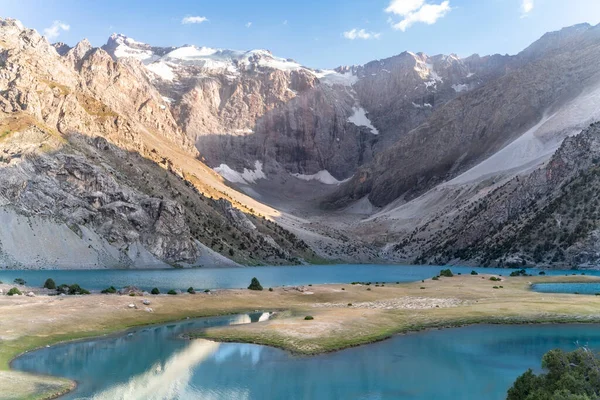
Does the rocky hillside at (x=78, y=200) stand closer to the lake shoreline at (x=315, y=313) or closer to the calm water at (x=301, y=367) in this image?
the lake shoreline at (x=315, y=313)

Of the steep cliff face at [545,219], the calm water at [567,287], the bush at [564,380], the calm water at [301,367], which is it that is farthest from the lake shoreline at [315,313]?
the steep cliff face at [545,219]

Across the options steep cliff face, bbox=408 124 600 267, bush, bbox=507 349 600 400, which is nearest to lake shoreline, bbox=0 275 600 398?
bush, bbox=507 349 600 400

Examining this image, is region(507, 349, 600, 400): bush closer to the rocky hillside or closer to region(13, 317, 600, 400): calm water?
region(13, 317, 600, 400): calm water

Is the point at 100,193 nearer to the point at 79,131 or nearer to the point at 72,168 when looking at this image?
the point at 72,168

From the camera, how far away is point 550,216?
142 meters

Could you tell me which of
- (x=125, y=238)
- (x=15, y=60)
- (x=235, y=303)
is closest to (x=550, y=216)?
(x=235, y=303)

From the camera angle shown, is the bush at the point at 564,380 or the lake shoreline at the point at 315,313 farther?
the lake shoreline at the point at 315,313

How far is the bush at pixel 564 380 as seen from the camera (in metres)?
21.4

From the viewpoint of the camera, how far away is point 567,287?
294 ft

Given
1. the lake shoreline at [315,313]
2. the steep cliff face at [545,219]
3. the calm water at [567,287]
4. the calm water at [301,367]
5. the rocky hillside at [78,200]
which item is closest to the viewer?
the calm water at [301,367]

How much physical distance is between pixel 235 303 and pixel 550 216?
11022 cm

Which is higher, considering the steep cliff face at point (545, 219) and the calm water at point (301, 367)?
the steep cliff face at point (545, 219)

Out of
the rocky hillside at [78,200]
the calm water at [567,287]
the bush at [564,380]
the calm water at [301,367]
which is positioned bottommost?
the calm water at [567,287]

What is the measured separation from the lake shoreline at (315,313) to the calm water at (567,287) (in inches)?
247
